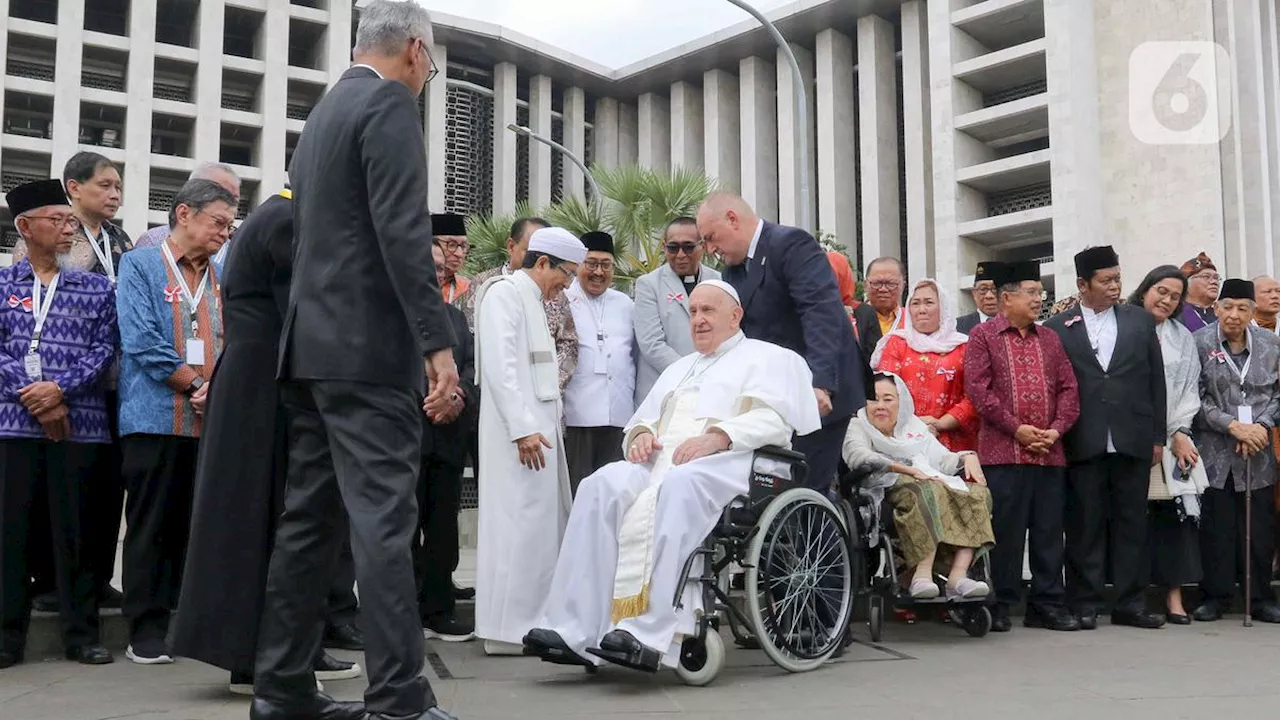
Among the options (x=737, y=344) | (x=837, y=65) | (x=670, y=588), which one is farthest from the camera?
(x=837, y=65)

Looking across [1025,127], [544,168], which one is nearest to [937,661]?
[1025,127]

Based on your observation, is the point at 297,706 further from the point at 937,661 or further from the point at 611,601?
the point at 937,661

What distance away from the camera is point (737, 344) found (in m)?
5.42

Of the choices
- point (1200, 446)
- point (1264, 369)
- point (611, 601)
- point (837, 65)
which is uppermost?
point (837, 65)

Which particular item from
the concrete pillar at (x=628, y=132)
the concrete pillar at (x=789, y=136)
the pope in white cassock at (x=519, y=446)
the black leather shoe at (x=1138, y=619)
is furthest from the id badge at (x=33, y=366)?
the concrete pillar at (x=628, y=132)

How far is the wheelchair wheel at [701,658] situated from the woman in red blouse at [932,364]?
2.82 metres

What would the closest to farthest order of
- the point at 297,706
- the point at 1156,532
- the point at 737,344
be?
the point at 297,706
the point at 737,344
the point at 1156,532

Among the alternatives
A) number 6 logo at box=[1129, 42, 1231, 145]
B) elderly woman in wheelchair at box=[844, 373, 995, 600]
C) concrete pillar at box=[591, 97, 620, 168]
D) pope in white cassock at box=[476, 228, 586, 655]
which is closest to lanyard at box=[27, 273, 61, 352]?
pope in white cassock at box=[476, 228, 586, 655]

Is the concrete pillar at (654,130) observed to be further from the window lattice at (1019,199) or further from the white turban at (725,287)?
the white turban at (725,287)

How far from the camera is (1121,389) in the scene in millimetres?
6797

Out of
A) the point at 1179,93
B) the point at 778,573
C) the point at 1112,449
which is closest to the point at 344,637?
the point at 778,573

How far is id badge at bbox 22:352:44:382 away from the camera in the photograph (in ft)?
16.5

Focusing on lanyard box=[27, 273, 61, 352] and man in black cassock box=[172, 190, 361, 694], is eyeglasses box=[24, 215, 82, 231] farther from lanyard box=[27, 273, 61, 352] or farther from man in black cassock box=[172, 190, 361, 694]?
man in black cassock box=[172, 190, 361, 694]

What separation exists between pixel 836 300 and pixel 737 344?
0.54 meters
